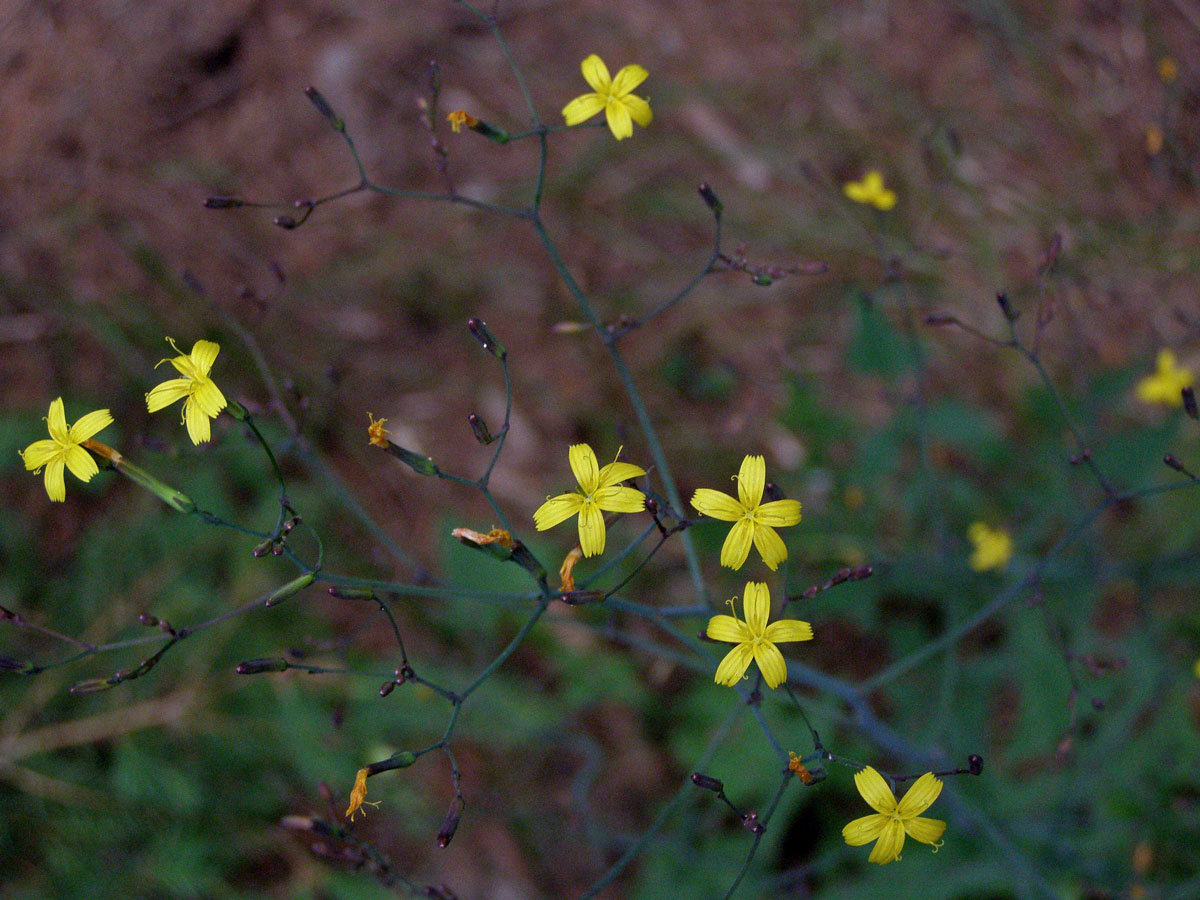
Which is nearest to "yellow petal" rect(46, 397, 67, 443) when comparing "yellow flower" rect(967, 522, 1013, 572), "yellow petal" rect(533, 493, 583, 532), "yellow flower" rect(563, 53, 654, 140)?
"yellow petal" rect(533, 493, 583, 532)

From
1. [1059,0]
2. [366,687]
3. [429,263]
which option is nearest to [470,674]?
[366,687]

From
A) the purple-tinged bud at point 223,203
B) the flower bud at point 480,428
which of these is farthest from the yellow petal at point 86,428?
the flower bud at point 480,428

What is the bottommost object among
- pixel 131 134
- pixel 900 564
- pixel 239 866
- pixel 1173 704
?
pixel 239 866

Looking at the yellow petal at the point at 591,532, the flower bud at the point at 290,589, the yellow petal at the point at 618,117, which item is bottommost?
the yellow petal at the point at 591,532

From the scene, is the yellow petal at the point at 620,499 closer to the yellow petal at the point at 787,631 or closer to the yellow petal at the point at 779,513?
the yellow petal at the point at 779,513

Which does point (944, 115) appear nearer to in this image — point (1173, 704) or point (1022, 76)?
point (1022, 76)

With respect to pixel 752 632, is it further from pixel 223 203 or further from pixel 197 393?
pixel 223 203

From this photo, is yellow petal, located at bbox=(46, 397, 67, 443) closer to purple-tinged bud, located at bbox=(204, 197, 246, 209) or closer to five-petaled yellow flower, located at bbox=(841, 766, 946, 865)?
purple-tinged bud, located at bbox=(204, 197, 246, 209)
